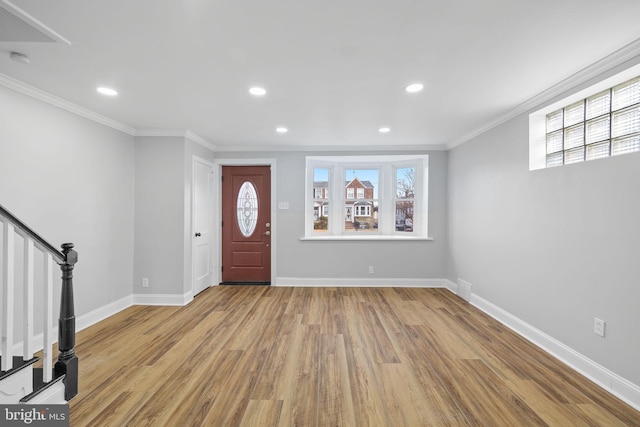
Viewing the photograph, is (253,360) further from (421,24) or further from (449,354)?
(421,24)

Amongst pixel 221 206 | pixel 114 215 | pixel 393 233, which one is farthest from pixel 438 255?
pixel 114 215

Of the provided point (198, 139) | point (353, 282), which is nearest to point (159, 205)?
point (198, 139)

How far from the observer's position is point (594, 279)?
7.31 ft

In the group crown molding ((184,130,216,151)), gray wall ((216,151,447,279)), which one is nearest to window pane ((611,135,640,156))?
gray wall ((216,151,447,279))

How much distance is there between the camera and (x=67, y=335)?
1978 mm

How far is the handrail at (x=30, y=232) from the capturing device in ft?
5.39

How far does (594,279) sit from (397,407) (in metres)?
1.87

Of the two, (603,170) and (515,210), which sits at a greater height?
(603,170)

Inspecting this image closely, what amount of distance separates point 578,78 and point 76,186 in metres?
4.94

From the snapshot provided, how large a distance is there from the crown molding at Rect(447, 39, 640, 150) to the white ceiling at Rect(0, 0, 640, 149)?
6 centimetres

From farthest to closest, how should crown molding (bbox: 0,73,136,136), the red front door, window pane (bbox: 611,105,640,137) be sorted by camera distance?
1. the red front door
2. crown molding (bbox: 0,73,136,136)
3. window pane (bbox: 611,105,640,137)

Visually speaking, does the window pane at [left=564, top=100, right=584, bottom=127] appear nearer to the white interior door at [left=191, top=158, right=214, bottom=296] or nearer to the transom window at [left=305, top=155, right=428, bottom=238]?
the transom window at [left=305, top=155, right=428, bottom=238]

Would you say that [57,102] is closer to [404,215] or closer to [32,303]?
[32,303]

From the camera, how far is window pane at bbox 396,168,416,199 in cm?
521
